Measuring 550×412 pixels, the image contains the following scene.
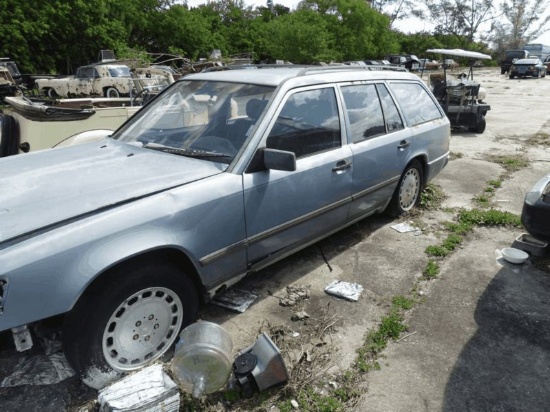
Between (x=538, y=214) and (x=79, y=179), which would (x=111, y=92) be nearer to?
(x=79, y=179)

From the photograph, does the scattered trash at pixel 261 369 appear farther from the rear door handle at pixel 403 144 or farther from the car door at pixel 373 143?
the rear door handle at pixel 403 144

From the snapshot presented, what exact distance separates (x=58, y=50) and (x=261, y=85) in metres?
25.8

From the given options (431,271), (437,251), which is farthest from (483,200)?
(431,271)

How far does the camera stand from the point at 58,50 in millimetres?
24188

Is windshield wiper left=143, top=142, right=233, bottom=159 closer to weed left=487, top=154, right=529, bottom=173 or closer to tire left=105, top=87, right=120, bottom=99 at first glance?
weed left=487, top=154, right=529, bottom=173

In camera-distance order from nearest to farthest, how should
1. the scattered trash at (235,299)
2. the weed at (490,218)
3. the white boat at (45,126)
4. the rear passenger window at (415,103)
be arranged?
the scattered trash at (235,299) < the rear passenger window at (415,103) < the weed at (490,218) < the white boat at (45,126)

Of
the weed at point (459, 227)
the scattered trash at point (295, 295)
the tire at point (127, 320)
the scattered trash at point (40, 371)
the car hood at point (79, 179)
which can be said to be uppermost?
the car hood at point (79, 179)

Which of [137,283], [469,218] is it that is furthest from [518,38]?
[137,283]

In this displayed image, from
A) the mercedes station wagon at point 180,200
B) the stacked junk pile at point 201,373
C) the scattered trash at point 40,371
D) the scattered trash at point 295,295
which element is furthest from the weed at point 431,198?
the scattered trash at point 40,371

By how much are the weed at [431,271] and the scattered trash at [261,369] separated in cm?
188

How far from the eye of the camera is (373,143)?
3.91m

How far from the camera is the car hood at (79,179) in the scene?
84.9 inches

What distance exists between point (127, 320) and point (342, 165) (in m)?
2.08

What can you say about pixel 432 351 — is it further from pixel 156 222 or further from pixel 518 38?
pixel 518 38
